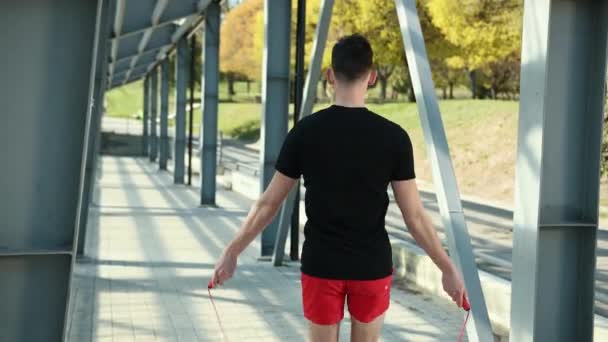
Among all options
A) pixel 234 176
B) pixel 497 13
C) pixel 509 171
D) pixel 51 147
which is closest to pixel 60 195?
pixel 51 147

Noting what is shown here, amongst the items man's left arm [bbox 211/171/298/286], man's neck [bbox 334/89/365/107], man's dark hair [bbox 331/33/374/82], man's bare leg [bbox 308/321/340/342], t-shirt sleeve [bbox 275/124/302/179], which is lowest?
man's bare leg [bbox 308/321/340/342]

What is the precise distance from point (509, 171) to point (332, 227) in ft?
86.3

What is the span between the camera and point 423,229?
11.3 feet

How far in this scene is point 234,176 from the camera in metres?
27.1

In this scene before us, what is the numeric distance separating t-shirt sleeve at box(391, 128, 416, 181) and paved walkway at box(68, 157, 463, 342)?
4.31m

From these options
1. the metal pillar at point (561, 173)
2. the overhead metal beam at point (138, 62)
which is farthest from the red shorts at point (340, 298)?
the overhead metal beam at point (138, 62)

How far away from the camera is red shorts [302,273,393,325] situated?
10.8 feet

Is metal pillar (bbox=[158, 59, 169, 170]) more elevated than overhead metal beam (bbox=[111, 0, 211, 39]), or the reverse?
overhead metal beam (bbox=[111, 0, 211, 39])

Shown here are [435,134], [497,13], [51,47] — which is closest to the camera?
[51,47]

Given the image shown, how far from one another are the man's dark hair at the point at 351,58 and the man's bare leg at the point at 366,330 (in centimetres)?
97

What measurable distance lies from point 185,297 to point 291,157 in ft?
20.6

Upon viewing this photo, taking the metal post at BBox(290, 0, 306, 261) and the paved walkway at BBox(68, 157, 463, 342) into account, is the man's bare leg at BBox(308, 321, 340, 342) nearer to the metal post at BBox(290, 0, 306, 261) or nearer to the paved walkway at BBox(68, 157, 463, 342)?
the paved walkway at BBox(68, 157, 463, 342)

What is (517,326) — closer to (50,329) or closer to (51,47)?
(50,329)

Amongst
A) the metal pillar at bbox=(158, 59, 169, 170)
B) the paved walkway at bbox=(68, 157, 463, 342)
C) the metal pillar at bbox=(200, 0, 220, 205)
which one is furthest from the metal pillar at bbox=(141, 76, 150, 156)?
the paved walkway at bbox=(68, 157, 463, 342)
